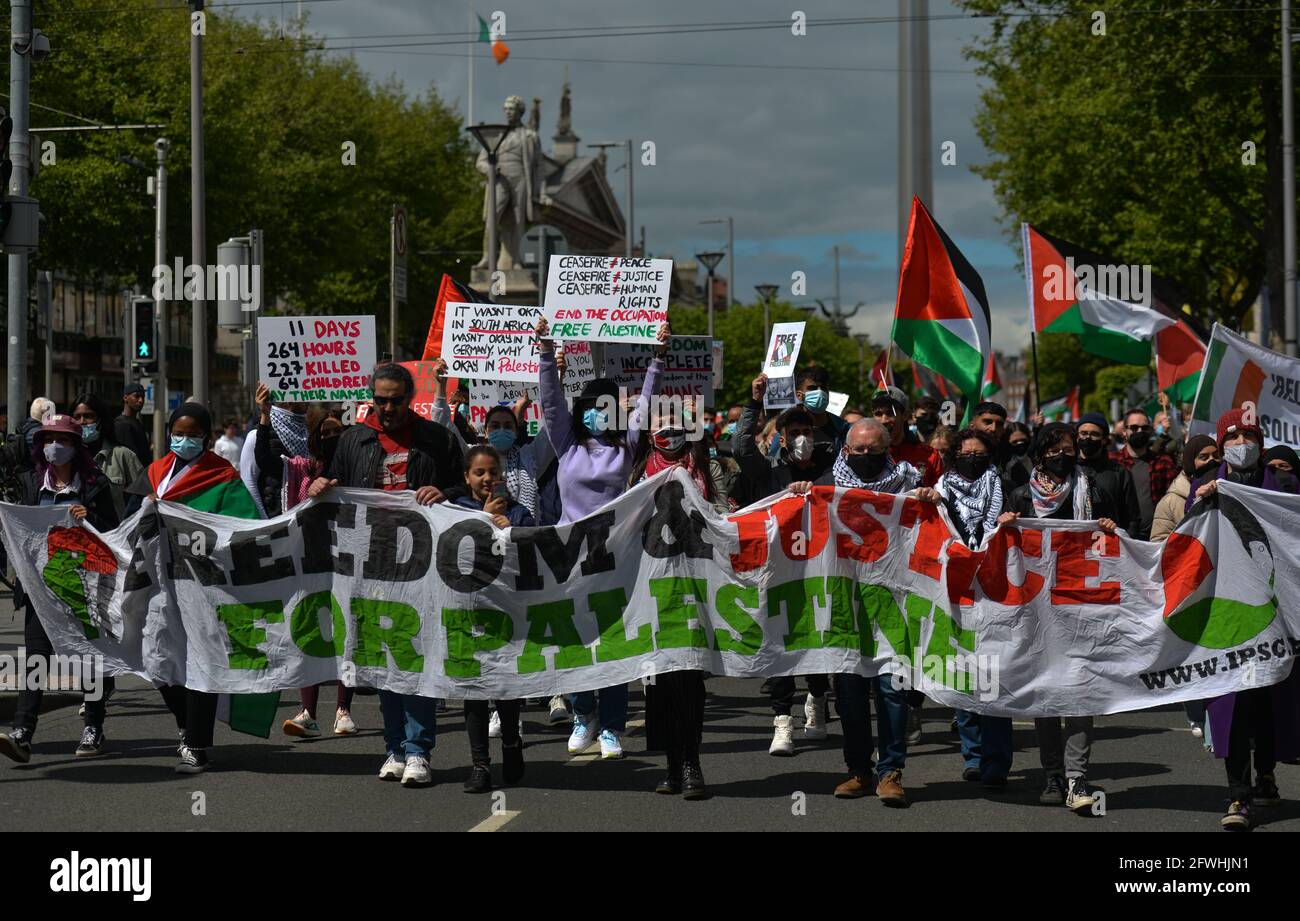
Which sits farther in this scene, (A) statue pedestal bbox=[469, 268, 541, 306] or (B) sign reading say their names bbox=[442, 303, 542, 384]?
(A) statue pedestal bbox=[469, 268, 541, 306]

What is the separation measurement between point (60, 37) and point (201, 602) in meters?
31.8

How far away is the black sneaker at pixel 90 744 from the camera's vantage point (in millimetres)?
9297

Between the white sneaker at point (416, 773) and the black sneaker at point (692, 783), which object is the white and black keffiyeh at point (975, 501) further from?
the white sneaker at point (416, 773)

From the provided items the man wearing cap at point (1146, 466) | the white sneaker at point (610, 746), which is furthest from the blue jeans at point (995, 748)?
the man wearing cap at point (1146, 466)


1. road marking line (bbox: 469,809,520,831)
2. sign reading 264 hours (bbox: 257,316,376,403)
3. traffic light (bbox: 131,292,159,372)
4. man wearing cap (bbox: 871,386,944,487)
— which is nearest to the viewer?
road marking line (bbox: 469,809,520,831)

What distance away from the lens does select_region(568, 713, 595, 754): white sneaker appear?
951cm

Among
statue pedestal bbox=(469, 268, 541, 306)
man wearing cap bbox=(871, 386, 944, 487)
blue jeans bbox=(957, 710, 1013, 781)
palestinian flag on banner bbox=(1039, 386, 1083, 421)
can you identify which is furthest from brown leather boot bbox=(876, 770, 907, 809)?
statue pedestal bbox=(469, 268, 541, 306)

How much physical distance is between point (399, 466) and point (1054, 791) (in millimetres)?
3398

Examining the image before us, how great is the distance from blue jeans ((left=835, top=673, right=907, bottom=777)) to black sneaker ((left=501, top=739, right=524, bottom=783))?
149 cm

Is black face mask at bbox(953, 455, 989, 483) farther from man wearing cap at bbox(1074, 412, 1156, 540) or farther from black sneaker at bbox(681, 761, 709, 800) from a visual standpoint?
black sneaker at bbox(681, 761, 709, 800)

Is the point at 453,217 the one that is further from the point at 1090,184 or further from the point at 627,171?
the point at 1090,184

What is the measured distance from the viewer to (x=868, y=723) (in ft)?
26.9

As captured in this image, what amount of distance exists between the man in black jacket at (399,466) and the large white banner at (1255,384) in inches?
202

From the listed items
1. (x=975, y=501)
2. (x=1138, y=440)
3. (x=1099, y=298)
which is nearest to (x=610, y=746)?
(x=975, y=501)
